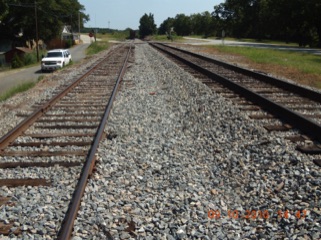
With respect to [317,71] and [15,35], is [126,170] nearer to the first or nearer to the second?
[317,71]

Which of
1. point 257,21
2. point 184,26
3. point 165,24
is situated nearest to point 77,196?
point 257,21

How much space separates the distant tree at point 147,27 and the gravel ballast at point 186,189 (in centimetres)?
15604

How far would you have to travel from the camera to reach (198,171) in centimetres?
549

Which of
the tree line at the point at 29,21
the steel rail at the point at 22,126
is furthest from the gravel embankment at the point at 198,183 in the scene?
the tree line at the point at 29,21

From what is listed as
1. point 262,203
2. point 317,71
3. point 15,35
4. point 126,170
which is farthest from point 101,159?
point 15,35

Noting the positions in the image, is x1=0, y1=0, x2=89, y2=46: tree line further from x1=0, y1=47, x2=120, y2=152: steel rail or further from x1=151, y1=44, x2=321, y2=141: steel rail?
x1=151, y1=44, x2=321, y2=141: steel rail

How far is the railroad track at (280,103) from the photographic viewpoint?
6.45m

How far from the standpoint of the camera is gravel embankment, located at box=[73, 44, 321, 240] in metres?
3.91

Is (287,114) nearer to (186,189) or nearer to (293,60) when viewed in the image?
(186,189)

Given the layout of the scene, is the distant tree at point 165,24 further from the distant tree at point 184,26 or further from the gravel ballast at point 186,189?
the gravel ballast at point 186,189

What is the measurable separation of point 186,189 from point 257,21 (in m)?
109

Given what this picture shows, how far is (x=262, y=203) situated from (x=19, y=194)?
2.96 meters
